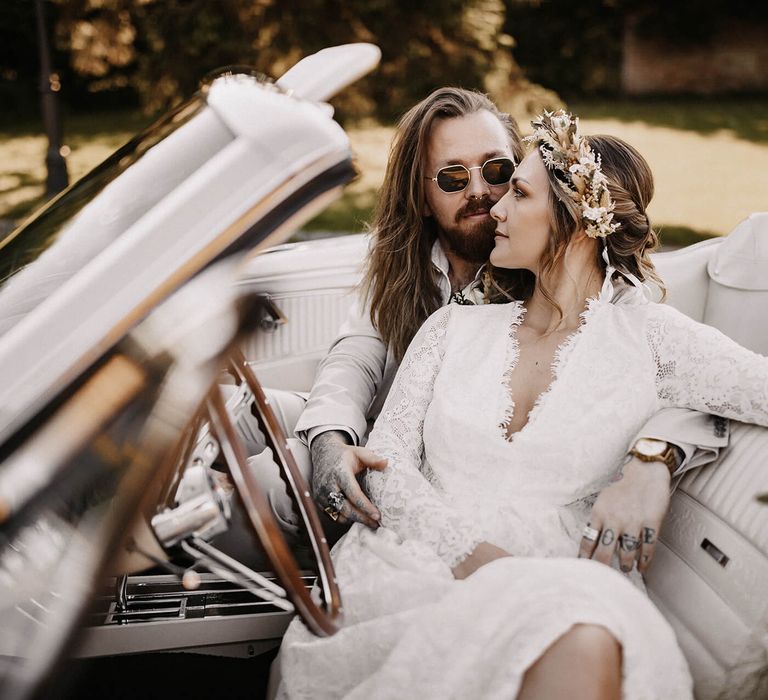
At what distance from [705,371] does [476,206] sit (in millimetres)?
968

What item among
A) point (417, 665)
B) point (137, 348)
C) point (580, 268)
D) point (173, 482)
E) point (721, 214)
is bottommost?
point (721, 214)

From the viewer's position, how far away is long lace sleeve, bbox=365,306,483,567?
183cm

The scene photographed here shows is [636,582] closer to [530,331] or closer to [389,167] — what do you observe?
[530,331]

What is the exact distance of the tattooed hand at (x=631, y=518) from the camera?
1.75 meters

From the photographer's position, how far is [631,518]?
1.76 metres

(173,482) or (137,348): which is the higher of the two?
(137,348)

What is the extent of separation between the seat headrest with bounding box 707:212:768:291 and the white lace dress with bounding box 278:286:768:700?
2.60 ft

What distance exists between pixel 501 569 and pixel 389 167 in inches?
68.4

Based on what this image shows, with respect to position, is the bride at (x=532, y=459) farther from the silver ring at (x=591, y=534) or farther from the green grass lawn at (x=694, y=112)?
the green grass lawn at (x=694, y=112)

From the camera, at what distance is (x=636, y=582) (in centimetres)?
183

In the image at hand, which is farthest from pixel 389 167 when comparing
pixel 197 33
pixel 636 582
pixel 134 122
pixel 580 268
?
pixel 134 122

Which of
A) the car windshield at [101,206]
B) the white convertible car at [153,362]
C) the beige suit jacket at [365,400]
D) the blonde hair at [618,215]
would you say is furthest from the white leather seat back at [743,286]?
the car windshield at [101,206]

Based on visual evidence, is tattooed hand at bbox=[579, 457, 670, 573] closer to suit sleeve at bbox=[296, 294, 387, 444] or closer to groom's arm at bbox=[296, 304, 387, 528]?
groom's arm at bbox=[296, 304, 387, 528]

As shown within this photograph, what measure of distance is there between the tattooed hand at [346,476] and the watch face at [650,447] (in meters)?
0.60
